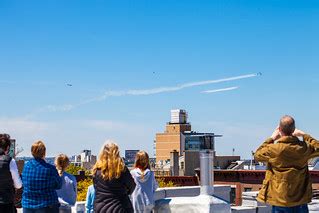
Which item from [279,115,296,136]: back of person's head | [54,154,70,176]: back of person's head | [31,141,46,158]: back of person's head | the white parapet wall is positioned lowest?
the white parapet wall

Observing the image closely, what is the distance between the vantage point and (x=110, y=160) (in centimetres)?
765

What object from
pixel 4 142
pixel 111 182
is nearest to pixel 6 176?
pixel 4 142

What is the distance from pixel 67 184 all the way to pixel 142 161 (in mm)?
1473

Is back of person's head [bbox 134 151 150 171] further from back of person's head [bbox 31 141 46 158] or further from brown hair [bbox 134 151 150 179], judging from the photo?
back of person's head [bbox 31 141 46 158]

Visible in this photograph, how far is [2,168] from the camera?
28.0 feet

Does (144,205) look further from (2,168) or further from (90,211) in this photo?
(2,168)

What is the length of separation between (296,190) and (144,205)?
3.20m

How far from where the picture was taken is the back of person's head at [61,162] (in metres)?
9.52

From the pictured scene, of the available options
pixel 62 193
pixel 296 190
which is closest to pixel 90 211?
pixel 62 193

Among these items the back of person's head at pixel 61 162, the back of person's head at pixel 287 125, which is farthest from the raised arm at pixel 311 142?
the back of person's head at pixel 61 162

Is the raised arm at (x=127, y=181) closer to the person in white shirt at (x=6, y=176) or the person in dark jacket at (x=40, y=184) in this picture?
the person in dark jacket at (x=40, y=184)

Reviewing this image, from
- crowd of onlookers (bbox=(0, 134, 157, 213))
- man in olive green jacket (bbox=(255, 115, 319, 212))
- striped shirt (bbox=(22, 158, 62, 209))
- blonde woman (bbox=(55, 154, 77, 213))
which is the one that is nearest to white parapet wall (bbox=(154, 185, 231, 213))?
crowd of onlookers (bbox=(0, 134, 157, 213))

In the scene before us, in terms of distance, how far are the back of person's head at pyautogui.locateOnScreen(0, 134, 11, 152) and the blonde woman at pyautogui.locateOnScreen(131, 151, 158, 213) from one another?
2.07m

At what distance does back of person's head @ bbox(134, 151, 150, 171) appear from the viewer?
928 cm
